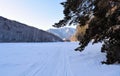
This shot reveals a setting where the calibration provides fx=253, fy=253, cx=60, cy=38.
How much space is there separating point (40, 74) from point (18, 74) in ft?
2.11

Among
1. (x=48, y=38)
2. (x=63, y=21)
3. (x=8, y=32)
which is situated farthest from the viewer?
(x=48, y=38)

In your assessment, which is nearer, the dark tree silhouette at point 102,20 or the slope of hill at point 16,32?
the dark tree silhouette at point 102,20

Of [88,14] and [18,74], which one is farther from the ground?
[88,14]

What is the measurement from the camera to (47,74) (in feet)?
24.3

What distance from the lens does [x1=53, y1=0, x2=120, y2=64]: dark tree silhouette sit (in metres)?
8.54

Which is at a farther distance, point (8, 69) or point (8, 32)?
point (8, 32)

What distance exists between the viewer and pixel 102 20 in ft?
29.6

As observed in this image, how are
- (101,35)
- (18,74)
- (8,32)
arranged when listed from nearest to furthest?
(18,74) → (101,35) → (8,32)

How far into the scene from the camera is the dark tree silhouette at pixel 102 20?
8.54 metres

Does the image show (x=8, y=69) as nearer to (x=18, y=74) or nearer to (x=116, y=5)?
(x=18, y=74)

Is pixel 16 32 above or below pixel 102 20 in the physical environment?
above

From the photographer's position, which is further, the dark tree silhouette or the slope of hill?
the slope of hill

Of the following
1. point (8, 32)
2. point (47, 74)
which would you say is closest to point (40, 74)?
point (47, 74)

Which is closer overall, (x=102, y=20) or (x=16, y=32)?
(x=102, y=20)
